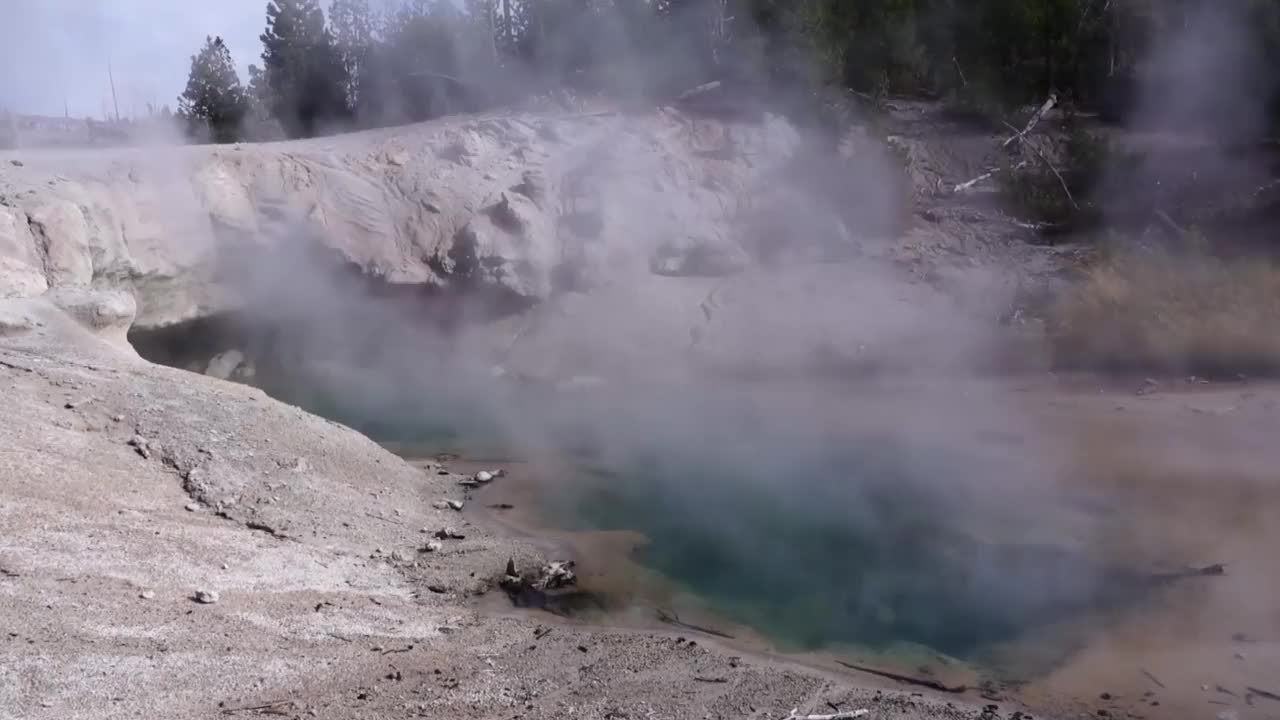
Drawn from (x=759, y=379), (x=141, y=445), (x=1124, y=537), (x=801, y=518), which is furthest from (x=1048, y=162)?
(x=141, y=445)

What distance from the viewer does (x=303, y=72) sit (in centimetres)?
1884

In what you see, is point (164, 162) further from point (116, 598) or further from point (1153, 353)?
point (1153, 353)

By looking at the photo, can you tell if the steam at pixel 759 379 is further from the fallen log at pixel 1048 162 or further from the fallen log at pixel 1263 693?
the fallen log at pixel 1048 162

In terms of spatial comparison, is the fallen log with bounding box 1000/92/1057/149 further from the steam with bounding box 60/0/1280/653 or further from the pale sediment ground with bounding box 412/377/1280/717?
the pale sediment ground with bounding box 412/377/1280/717

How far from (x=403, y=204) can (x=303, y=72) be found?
729 cm

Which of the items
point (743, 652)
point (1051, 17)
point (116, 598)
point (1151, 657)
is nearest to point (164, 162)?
point (116, 598)

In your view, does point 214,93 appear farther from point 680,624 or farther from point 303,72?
point 680,624

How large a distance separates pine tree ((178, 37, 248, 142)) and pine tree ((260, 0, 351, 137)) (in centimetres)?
65

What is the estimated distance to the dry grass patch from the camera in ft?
35.7

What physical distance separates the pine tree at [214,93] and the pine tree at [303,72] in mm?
648

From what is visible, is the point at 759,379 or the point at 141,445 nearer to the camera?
the point at 141,445

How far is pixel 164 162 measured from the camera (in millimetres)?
10883

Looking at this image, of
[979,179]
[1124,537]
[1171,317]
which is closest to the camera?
[1124,537]

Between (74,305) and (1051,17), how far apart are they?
14.0 meters
